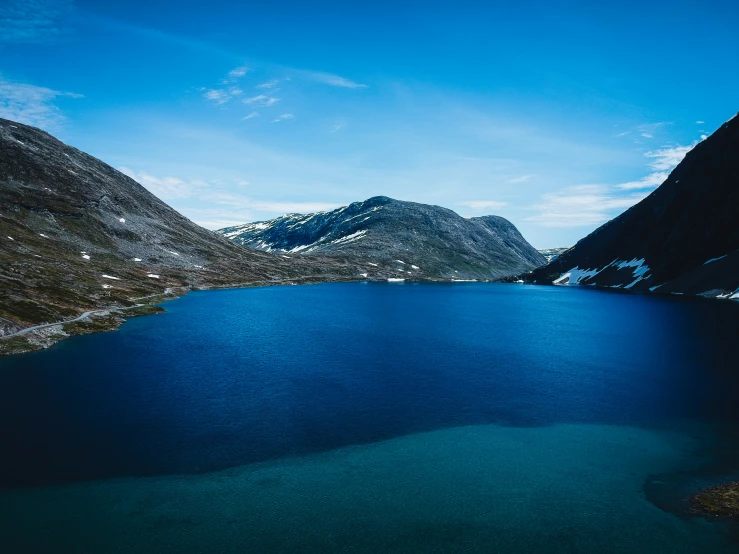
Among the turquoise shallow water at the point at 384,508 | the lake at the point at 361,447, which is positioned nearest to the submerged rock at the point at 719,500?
the lake at the point at 361,447

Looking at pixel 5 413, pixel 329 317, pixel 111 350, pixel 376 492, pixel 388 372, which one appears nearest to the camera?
pixel 376 492

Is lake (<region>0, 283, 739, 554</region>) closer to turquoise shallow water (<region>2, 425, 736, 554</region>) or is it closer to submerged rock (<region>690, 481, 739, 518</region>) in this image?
turquoise shallow water (<region>2, 425, 736, 554</region>)

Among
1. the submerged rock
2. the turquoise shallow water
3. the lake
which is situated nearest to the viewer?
the turquoise shallow water

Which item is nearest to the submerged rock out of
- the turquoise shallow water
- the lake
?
the lake

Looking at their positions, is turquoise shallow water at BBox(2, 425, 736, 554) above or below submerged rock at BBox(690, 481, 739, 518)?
below

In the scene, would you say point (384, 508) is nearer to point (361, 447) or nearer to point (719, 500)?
point (361, 447)

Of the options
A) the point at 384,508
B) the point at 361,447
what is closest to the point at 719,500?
the point at 384,508

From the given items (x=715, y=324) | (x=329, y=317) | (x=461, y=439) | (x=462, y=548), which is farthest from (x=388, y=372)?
(x=715, y=324)

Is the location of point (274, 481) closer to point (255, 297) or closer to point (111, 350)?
point (111, 350)
